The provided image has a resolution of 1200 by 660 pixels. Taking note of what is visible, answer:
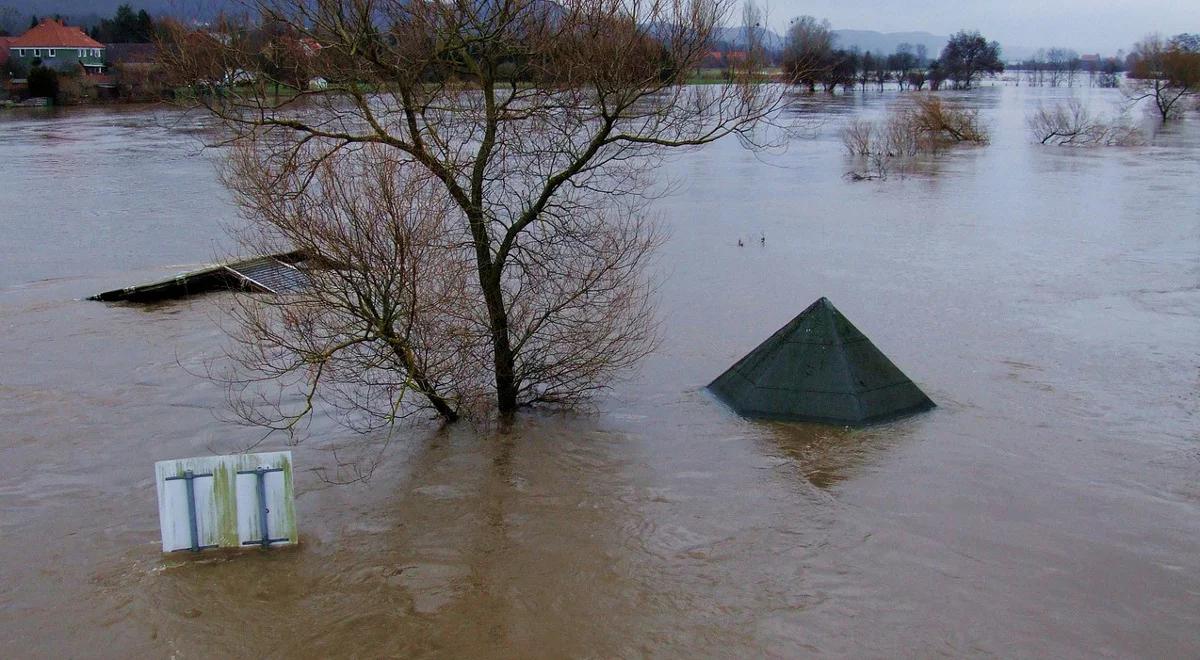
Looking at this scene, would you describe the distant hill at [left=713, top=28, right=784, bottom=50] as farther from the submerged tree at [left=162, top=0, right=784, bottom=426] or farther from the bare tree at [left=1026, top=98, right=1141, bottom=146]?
the bare tree at [left=1026, top=98, right=1141, bottom=146]

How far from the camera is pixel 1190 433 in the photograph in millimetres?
11867

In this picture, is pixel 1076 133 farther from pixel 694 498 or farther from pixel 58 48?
pixel 58 48

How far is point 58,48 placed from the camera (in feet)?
260

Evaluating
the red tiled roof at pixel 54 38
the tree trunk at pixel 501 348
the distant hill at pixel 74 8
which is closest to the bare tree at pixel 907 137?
the tree trunk at pixel 501 348

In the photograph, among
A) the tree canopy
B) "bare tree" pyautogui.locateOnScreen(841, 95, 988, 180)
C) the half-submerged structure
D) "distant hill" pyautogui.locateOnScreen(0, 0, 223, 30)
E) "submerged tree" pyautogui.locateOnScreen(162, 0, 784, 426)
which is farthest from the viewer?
"distant hill" pyautogui.locateOnScreen(0, 0, 223, 30)

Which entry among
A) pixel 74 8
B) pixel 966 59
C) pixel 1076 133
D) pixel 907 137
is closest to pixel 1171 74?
pixel 1076 133

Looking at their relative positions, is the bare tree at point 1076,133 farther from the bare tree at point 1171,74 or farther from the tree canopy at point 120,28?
the tree canopy at point 120,28

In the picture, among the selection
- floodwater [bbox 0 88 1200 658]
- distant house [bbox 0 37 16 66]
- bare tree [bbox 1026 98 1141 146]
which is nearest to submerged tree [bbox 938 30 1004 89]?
bare tree [bbox 1026 98 1141 146]

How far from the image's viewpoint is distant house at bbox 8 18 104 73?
74.4 metres

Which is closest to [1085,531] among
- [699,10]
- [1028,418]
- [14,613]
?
[1028,418]

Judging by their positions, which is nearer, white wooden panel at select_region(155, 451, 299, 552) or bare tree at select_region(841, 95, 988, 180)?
white wooden panel at select_region(155, 451, 299, 552)

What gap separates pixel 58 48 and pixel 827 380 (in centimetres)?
8244

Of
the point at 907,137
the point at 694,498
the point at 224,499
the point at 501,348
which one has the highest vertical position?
the point at 907,137

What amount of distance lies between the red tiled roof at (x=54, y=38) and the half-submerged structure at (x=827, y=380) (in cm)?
7818
